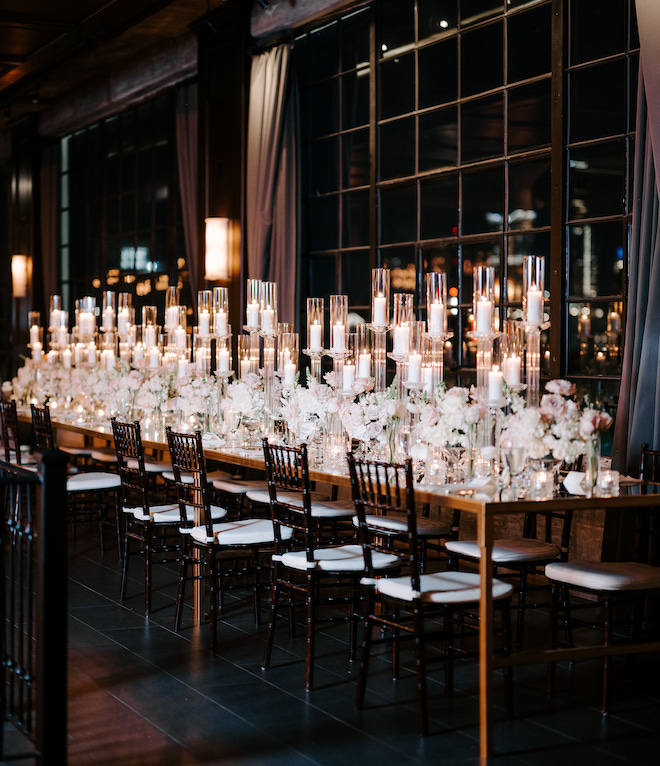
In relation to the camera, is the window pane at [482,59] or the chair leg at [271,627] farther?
the window pane at [482,59]

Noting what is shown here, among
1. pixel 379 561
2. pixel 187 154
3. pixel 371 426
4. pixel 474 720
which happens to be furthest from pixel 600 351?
pixel 187 154

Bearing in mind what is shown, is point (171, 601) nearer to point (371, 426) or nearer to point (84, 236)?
point (371, 426)

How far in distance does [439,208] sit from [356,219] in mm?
1089

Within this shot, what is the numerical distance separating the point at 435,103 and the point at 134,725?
512cm

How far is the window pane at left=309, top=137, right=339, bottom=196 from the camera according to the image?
27.6ft

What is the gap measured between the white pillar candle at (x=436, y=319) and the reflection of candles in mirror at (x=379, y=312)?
40 cm

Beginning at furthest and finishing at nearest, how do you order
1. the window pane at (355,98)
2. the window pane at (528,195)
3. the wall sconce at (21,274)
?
the wall sconce at (21,274) < the window pane at (355,98) < the window pane at (528,195)

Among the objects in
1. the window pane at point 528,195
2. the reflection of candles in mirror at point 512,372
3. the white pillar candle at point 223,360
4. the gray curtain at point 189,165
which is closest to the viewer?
the reflection of candles in mirror at point 512,372

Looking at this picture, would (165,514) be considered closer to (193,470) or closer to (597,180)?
(193,470)

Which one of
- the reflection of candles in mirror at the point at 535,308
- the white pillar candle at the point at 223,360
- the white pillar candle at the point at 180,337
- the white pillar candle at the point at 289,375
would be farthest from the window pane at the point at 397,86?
the reflection of candles in mirror at the point at 535,308

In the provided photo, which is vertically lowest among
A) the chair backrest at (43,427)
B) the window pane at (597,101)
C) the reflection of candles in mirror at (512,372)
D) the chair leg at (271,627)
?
the chair leg at (271,627)

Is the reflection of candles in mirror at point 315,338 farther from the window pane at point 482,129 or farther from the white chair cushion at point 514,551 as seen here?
the window pane at point 482,129

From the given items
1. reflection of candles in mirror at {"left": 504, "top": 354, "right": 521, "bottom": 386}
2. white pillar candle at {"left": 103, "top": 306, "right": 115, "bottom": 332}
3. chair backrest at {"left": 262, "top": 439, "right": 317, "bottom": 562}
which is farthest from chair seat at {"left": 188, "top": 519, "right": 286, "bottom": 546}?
white pillar candle at {"left": 103, "top": 306, "right": 115, "bottom": 332}

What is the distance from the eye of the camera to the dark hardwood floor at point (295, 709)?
3.45 meters
